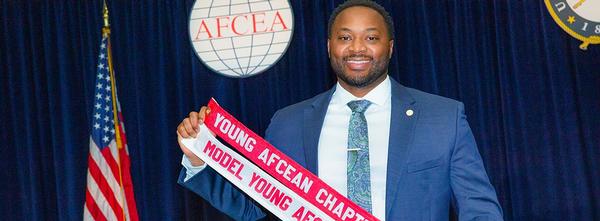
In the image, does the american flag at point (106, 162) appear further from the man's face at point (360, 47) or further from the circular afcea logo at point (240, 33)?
the man's face at point (360, 47)

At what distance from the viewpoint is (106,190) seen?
405cm

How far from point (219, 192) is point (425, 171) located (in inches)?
20.7

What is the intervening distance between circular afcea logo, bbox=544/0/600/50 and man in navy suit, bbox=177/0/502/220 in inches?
100

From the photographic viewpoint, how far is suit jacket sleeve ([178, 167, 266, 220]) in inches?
75.5

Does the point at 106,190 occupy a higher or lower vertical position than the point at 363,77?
lower

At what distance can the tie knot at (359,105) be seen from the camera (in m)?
1.98

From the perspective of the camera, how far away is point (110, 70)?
4.11m

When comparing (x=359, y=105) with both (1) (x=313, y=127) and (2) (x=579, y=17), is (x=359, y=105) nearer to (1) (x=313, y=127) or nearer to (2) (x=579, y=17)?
(1) (x=313, y=127)

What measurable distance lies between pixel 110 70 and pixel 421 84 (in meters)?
1.75

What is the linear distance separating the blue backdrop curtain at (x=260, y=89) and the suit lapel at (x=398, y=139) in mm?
2371

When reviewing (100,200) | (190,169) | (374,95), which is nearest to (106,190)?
(100,200)

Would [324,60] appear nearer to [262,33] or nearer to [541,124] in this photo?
[262,33]

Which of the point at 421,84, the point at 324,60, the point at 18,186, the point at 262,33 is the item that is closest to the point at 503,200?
the point at 421,84

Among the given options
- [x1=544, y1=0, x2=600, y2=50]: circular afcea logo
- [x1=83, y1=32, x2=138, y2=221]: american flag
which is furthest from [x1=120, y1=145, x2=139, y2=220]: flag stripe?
[x1=544, y1=0, x2=600, y2=50]: circular afcea logo
